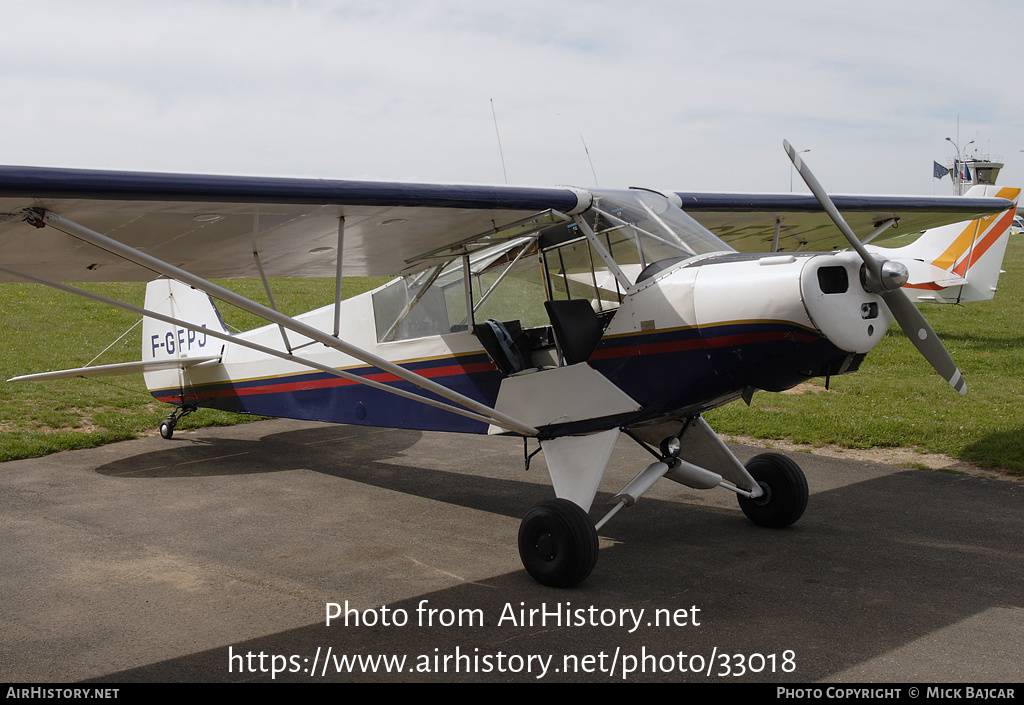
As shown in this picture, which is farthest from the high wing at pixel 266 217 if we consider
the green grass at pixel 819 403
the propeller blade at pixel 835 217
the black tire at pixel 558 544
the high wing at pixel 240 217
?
the green grass at pixel 819 403

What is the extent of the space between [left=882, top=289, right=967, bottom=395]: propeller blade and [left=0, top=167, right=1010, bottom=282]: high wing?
208cm

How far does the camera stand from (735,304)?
15.8ft

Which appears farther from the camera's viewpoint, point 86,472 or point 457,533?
point 86,472

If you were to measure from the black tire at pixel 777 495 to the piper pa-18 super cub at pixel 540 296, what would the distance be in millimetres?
16

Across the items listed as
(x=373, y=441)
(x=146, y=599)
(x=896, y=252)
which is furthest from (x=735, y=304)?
(x=896, y=252)

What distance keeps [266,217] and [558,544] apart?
2.79 metres

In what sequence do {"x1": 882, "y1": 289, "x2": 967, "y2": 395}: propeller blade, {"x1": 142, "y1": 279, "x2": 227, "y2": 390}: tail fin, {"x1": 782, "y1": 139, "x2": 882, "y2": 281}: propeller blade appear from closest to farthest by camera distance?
{"x1": 782, "y1": 139, "x2": 882, "y2": 281}: propeller blade
{"x1": 882, "y1": 289, "x2": 967, "y2": 395}: propeller blade
{"x1": 142, "y1": 279, "x2": 227, "y2": 390}: tail fin

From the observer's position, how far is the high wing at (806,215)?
7258 mm

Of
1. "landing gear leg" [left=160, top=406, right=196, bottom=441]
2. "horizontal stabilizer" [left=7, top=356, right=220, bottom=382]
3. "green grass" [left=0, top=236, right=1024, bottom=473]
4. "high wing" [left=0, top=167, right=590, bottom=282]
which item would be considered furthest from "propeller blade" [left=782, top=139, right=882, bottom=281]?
"landing gear leg" [left=160, top=406, right=196, bottom=441]

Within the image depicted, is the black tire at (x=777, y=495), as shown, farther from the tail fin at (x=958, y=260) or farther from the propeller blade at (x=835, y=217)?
the tail fin at (x=958, y=260)

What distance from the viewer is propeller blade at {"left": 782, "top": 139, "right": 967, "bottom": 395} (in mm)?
4645

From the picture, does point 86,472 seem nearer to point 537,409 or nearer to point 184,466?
point 184,466

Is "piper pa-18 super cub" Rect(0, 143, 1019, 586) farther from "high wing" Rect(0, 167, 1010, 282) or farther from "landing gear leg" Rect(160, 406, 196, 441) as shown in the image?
"landing gear leg" Rect(160, 406, 196, 441)

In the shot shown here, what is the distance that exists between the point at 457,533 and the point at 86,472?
4.38 meters
